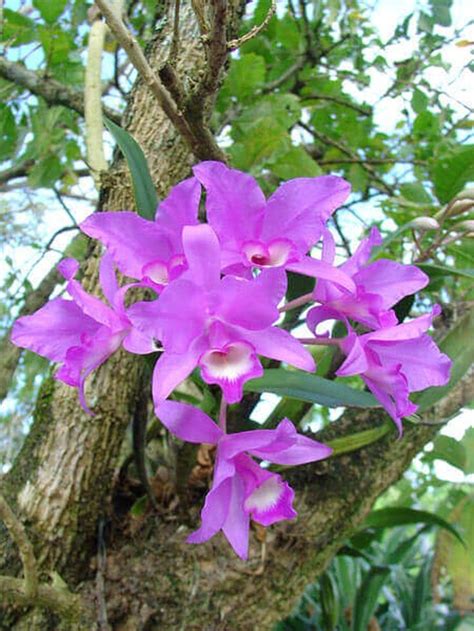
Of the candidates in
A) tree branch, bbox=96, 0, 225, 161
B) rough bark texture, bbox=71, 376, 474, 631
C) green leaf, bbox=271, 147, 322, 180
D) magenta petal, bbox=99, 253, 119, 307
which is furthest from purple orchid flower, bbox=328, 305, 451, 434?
green leaf, bbox=271, 147, 322, 180

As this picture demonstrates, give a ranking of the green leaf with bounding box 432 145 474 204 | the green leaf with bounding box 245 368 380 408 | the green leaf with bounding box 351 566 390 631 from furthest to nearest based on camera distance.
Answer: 1. the green leaf with bounding box 351 566 390 631
2. the green leaf with bounding box 432 145 474 204
3. the green leaf with bounding box 245 368 380 408

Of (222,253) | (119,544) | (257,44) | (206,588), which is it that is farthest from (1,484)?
(257,44)

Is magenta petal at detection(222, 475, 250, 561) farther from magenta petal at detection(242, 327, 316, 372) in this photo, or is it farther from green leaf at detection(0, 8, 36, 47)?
green leaf at detection(0, 8, 36, 47)

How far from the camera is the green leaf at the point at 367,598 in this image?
151 cm

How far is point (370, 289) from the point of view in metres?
0.58

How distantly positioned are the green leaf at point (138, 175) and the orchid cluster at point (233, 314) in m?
0.08

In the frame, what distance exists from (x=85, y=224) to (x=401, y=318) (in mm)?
460

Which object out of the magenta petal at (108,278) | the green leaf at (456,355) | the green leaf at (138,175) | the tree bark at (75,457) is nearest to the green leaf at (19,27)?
the tree bark at (75,457)

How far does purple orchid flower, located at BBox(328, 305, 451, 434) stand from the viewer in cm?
53

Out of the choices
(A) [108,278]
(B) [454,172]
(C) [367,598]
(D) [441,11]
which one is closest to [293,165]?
(B) [454,172]

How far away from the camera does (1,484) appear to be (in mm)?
915

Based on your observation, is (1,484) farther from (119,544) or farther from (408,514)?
(408,514)

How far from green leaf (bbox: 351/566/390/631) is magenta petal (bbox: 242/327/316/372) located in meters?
1.21

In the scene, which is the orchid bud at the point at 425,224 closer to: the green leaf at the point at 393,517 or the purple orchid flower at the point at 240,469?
the purple orchid flower at the point at 240,469
